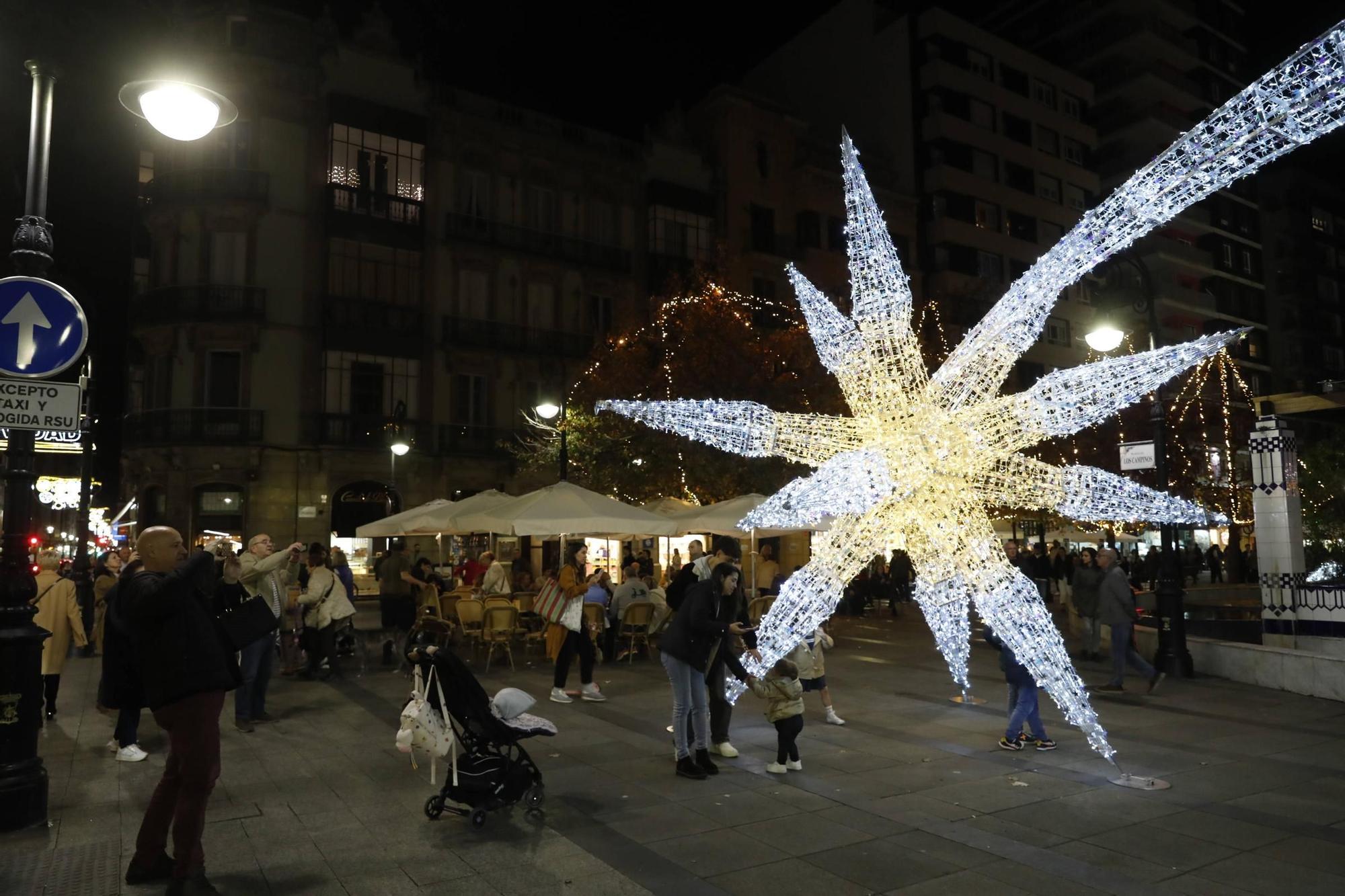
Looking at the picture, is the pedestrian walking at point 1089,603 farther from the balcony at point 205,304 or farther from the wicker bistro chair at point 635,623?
the balcony at point 205,304

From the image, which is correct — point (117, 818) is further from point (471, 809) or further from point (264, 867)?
point (471, 809)

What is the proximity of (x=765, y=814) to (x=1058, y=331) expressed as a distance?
4506cm

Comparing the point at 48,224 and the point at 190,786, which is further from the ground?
the point at 48,224

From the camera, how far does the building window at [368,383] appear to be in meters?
28.7

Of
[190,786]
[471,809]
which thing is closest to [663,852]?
[471,809]

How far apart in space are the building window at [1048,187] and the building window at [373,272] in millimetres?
32471

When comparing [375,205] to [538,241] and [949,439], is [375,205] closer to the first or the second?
[538,241]

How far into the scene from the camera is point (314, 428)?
28.3 m

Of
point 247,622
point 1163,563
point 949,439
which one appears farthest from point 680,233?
point 247,622

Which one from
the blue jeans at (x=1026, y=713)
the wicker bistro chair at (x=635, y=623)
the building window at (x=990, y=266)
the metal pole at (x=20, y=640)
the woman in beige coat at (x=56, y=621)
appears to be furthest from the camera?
the building window at (x=990, y=266)

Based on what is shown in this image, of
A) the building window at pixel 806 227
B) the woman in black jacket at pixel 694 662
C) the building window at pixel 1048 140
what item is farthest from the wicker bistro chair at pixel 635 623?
the building window at pixel 1048 140

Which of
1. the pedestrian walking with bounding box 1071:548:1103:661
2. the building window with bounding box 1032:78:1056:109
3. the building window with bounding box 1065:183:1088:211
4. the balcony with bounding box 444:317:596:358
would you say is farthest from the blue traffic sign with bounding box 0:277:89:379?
the building window with bounding box 1065:183:1088:211

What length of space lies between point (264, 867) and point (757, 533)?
40.2 ft

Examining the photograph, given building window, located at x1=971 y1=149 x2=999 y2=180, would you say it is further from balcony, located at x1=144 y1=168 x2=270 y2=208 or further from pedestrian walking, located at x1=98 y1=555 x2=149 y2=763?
pedestrian walking, located at x1=98 y1=555 x2=149 y2=763
